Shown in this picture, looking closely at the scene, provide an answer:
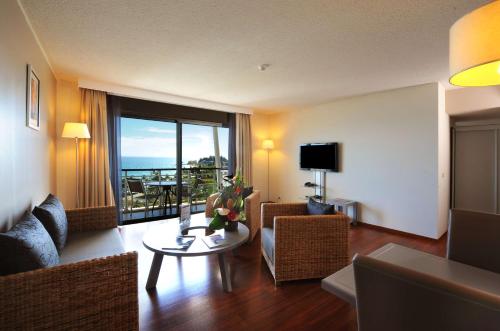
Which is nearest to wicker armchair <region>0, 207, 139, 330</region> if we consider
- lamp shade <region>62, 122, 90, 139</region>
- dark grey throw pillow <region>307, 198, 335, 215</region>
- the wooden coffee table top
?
the wooden coffee table top

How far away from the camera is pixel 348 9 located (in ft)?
5.98

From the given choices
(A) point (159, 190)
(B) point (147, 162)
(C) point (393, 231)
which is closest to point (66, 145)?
(B) point (147, 162)

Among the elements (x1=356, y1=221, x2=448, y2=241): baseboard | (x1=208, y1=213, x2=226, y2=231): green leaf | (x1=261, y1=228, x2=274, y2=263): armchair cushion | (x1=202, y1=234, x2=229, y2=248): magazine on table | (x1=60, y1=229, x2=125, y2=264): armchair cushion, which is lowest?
(x1=356, y1=221, x2=448, y2=241): baseboard

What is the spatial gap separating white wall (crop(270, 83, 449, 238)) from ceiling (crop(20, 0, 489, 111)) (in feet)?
1.30

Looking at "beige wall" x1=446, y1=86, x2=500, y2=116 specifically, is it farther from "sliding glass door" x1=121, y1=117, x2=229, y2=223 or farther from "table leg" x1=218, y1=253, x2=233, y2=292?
"table leg" x1=218, y1=253, x2=233, y2=292

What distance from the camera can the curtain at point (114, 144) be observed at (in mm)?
3890

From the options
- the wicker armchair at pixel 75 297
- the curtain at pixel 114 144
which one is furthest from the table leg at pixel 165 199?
the wicker armchair at pixel 75 297

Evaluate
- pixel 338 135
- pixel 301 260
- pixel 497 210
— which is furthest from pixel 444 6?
pixel 497 210

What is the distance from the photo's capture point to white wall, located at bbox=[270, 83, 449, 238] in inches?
138

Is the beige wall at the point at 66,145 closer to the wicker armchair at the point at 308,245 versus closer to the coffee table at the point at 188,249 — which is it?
the coffee table at the point at 188,249

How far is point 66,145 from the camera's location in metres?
3.59

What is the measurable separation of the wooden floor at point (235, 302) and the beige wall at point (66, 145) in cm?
181

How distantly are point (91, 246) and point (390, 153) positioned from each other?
422 cm

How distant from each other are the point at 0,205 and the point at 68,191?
2364 millimetres
